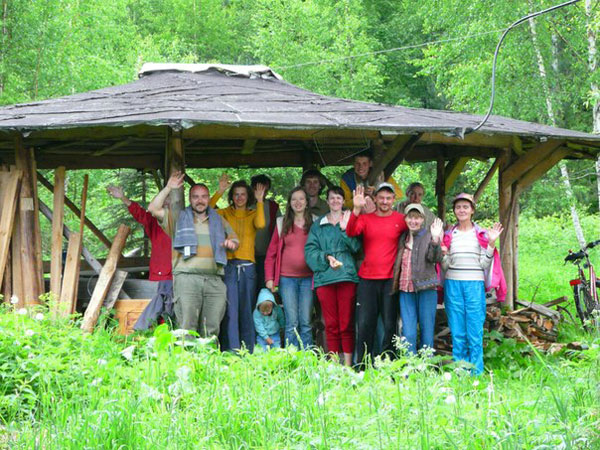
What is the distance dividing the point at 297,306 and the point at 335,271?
24.6 inches

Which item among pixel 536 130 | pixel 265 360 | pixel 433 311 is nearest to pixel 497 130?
pixel 536 130

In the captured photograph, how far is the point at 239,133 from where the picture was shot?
923cm

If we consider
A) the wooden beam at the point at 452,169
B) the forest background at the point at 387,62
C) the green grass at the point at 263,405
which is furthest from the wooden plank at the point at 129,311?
the wooden beam at the point at 452,169

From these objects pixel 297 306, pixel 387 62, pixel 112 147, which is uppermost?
pixel 387 62

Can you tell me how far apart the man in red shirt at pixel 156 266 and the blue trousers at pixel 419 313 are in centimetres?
245

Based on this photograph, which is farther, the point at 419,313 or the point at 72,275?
the point at 72,275

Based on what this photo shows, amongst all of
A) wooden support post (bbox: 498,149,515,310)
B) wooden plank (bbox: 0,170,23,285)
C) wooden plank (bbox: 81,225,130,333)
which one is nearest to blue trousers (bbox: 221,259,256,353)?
wooden plank (bbox: 81,225,130,333)

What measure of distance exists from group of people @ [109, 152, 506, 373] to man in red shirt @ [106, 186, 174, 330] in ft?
0.27

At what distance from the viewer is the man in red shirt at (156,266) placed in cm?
918

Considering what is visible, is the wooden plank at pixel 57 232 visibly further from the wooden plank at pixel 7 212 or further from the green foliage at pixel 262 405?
the green foliage at pixel 262 405

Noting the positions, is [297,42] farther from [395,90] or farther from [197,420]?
[197,420]

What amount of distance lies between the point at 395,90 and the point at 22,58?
14.3 m

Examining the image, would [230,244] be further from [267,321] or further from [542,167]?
[542,167]

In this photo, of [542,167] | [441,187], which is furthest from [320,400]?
[441,187]
